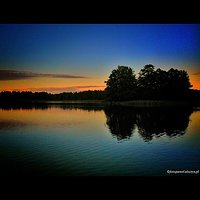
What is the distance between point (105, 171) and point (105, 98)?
2.11 metres

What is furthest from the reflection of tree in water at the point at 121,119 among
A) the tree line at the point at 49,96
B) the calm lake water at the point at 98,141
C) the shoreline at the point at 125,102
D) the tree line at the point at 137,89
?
the tree line at the point at 49,96

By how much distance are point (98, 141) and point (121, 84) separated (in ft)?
4.83

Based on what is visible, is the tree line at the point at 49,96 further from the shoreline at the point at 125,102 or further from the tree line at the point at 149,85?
the tree line at the point at 149,85

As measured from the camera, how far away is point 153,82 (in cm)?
617

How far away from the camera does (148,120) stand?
6090mm

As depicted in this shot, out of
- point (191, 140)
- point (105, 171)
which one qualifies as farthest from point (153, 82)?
point (105, 171)

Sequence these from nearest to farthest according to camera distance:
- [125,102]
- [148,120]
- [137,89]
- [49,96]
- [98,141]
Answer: [98,141] → [49,96] → [148,120] → [125,102] → [137,89]

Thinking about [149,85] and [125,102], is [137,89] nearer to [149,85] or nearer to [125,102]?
[149,85]

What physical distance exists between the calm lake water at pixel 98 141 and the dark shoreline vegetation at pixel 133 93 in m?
0.18

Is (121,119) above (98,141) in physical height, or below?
above

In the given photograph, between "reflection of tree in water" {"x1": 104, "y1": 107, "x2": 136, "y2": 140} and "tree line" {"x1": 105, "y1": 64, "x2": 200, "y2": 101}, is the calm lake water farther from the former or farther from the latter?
"tree line" {"x1": 105, "y1": 64, "x2": 200, "y2": 101}

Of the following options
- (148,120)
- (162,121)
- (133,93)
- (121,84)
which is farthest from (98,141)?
(162,121)

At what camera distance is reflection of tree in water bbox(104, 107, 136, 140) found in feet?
19.7
